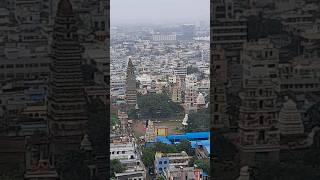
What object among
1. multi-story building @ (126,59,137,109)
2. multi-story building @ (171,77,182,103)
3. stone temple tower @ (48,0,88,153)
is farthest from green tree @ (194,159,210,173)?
stone temple tower @ (48,0,88,153)

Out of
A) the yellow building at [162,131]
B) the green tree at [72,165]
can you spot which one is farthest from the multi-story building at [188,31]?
the green tree at [72,165]

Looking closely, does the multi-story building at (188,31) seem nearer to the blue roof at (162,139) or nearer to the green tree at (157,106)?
A: the green tree at (157,106)

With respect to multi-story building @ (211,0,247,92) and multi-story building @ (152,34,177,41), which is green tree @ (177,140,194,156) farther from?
multi-story building @ (211,0,247,92)

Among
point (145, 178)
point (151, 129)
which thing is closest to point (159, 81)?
point (151, 129)

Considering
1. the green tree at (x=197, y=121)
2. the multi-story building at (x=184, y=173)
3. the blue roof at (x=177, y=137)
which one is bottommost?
the multi-story building at (x=184, y=173)

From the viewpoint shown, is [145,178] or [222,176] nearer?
[222,176]

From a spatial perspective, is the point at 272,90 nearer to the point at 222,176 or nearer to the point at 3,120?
the point at 222,176

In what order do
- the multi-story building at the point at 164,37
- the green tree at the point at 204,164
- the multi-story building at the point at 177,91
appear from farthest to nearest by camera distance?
the multi-story building at the point at 164,37
the multi-story building at the point at 177,91
the green tree at the point at 204,164

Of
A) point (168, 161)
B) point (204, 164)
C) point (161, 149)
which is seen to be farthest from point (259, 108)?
point (161, 149)
